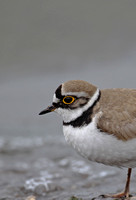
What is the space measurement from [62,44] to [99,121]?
753 centimetres

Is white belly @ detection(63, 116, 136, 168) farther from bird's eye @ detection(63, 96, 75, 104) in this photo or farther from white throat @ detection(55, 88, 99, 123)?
bird's eye @ detection(63, 96, 75, 104)

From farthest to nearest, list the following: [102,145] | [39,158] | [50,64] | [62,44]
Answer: [62,44] < [50,64] < [39,158] < [102,145]

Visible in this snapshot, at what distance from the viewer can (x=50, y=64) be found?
1109 centimetres

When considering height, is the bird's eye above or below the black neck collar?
above

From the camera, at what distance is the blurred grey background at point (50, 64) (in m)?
7.56

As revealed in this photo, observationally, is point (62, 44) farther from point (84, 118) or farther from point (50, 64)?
Result: point (84, 118)

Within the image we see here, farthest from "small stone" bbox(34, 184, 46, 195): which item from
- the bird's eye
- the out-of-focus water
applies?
the bird's eye

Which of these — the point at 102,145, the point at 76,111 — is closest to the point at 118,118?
the point at 102,145

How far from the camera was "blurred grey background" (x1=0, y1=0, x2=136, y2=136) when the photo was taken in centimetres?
1036

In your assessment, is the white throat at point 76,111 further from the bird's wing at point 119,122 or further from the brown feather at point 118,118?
the bird's wing at point 119,122

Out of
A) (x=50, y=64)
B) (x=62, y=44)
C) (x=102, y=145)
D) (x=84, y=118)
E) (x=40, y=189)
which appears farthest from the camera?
(x=62, y=44)

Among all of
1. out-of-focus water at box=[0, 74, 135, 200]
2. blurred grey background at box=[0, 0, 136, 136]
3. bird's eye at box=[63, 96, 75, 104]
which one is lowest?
out-of-focus water at box=[0, 74, 135, 200]

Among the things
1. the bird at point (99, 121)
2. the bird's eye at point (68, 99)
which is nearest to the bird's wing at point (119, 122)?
the bird at point (99, 121)

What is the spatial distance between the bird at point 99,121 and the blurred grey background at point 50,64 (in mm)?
2526
